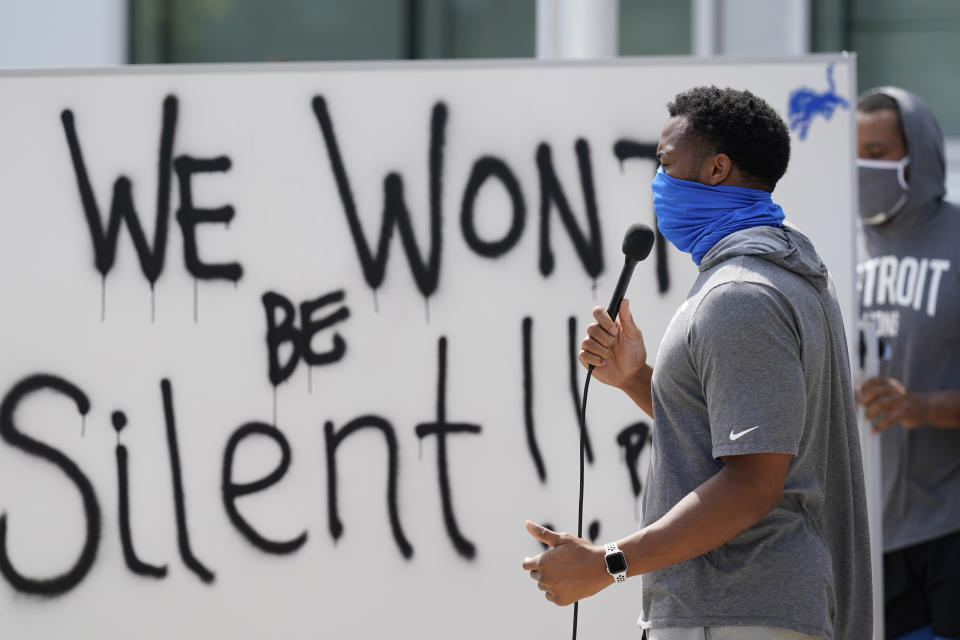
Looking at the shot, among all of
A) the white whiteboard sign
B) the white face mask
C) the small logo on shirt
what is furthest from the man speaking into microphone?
the white face mask

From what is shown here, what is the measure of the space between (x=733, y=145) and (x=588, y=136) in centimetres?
88

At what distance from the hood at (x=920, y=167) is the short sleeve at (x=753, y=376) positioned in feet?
5.01

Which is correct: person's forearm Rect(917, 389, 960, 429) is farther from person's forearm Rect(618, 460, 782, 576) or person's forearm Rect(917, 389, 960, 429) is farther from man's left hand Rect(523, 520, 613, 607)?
man's left hand Rect(523, 520, 613, 607)

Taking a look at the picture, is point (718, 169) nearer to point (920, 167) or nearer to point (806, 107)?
point (806, 107)

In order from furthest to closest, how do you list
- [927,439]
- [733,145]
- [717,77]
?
1. [927,439]
2. [717,77]
3. [733,145]

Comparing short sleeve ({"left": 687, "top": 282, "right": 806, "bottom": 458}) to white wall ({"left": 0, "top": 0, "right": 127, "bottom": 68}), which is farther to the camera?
white wall ({"left": 0, "top": 0, "right": 127, "bottom": 68})

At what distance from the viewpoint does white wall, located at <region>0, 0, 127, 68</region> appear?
4.62 metres

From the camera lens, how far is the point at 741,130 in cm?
164

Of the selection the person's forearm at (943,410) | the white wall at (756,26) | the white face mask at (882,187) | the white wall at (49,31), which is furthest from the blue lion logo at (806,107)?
the white wall at (49,31)

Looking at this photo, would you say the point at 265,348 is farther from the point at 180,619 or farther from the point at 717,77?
the point at 717,77

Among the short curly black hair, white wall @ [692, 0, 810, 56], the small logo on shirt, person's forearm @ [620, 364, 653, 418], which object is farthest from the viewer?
white wall @ [692, 0, 810, 56]

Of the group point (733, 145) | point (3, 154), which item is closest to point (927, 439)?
point (733, 145)

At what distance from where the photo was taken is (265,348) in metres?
2.56

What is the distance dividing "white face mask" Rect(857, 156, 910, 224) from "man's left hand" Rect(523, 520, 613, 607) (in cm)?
169
